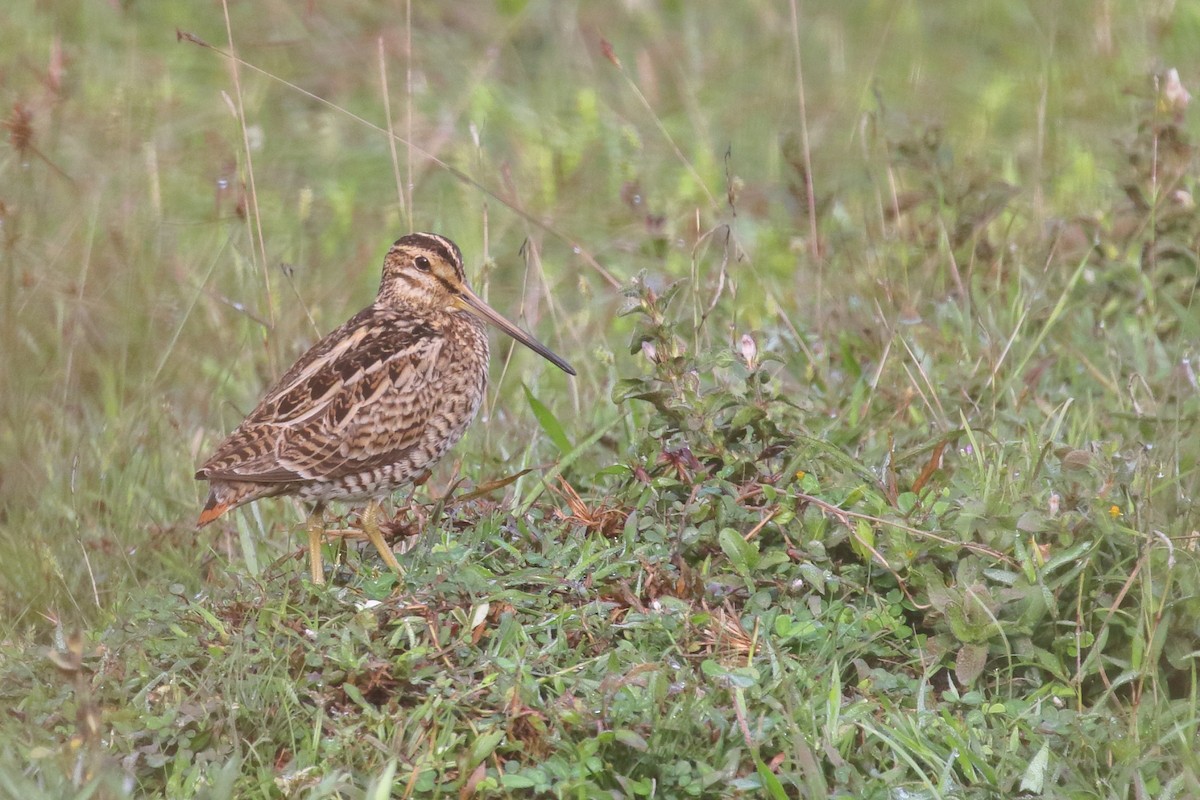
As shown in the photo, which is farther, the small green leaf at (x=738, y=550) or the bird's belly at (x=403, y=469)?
the bird's belly at (x=403, y=469)

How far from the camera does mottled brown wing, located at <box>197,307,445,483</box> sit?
15.1 ft

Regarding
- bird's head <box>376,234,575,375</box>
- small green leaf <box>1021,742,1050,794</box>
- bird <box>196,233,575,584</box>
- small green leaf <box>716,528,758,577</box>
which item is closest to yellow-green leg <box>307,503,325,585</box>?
bird <box>196,233,575,584</box>

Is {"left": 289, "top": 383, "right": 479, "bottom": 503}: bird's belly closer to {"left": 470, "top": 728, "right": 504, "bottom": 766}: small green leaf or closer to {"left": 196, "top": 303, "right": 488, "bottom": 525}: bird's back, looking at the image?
{"left": 196, "top": 303, "right": 488, "bottom": 525}: bird's back

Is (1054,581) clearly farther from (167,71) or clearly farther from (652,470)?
(167,71)

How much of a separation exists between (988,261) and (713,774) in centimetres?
325

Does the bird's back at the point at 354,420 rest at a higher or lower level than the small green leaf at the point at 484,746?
higher

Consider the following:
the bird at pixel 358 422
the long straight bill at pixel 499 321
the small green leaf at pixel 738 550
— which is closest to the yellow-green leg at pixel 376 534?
the bird at pixel 358 422

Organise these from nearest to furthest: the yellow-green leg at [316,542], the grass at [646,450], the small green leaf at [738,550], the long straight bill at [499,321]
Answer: the grass at [646,450] < the small green leaf at [738,550] < the yellow-green leg at [316,542] < the long straight bill at [499,321]

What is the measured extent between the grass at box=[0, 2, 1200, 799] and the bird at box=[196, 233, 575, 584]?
0.16 meters

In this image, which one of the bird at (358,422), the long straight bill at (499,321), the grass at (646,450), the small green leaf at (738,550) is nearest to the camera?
the grass at (646,450)

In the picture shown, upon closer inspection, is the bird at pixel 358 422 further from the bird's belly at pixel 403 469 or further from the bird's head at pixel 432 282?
the bird's head at pixel 432 282

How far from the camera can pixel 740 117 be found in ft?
27.8

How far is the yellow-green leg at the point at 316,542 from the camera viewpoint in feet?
14.4

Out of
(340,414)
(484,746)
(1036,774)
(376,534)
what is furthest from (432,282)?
(1036,774)
